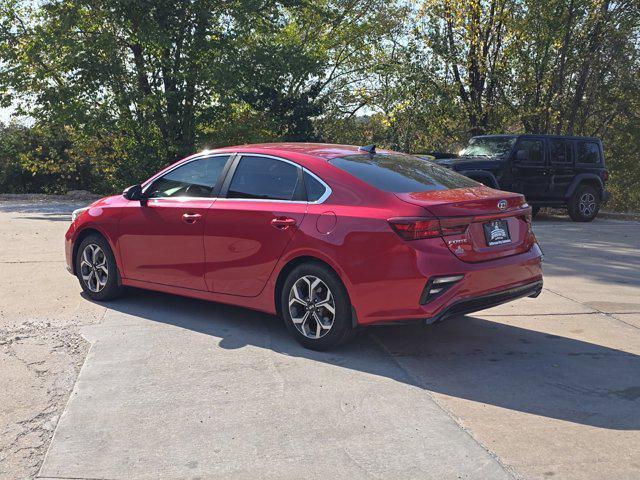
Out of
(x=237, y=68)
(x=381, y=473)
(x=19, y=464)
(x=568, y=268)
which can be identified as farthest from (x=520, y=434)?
(x=237, y=68)

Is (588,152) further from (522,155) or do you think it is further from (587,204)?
(522,155)

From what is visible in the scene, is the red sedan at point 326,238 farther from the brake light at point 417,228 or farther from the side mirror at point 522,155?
the side mirror at point 522,155

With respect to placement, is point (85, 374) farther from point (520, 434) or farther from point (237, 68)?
point (237, 68)

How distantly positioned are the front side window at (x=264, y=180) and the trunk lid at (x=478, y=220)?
99 centimetres

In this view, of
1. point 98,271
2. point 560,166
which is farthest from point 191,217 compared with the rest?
point 560,166

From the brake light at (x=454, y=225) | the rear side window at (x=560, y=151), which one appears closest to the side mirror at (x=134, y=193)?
the brake light at (x=454, y=225)

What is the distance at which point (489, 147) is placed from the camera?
52.1ft

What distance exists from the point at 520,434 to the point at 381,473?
0.93 m

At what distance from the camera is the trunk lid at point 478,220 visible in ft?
16.1

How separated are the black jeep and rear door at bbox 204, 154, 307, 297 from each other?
9676 millimetres

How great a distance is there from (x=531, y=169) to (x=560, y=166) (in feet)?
2.70

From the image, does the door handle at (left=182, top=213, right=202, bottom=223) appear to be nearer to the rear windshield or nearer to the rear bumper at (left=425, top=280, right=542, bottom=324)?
the rear windshield

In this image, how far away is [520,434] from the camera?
3.82m

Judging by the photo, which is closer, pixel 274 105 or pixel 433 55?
pixel 433 55
